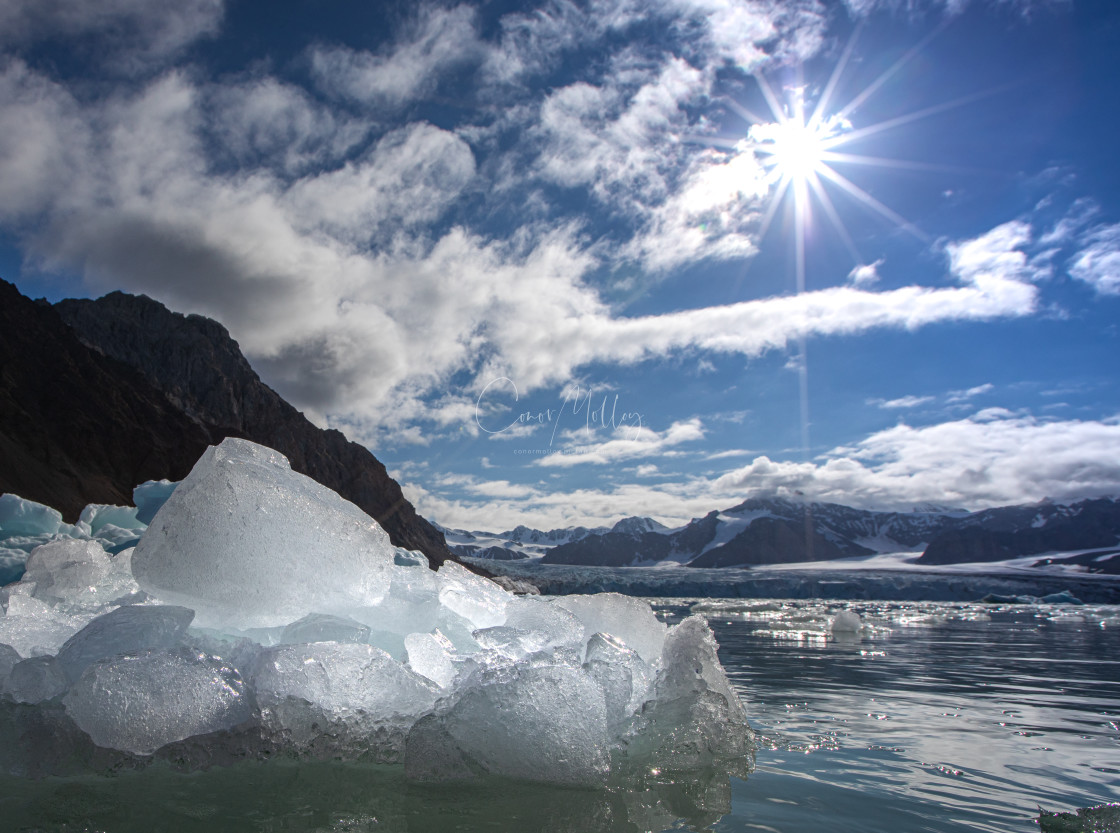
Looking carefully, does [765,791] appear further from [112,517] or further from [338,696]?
[112,517]

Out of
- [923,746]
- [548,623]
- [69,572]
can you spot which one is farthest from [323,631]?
[923,746]

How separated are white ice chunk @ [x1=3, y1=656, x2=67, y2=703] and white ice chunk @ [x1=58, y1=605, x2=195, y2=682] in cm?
7

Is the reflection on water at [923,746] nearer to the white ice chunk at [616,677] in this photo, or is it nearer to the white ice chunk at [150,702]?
the white ice chunk at [616,677]

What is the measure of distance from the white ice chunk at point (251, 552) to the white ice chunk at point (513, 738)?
1222 millimetres

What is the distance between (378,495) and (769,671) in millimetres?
83868

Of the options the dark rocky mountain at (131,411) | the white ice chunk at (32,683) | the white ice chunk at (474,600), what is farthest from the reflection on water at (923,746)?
the dark rocky mountain at (131,411)

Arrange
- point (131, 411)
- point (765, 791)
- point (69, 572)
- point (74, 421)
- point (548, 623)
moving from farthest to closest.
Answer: point (131, 411) → point (74, 421) → point (69, 572) → point (548, 623) → point (765, 791)

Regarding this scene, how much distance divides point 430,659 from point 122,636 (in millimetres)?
1590

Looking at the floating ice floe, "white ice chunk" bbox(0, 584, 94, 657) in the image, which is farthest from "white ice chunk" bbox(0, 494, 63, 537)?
"white ice chunk" bbox(0, 584, 94, 657)

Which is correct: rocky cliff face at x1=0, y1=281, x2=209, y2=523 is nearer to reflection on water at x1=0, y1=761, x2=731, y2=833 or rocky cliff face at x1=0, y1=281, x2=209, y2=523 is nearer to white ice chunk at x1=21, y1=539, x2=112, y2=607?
white ice chunk at x1=21, y1=539, x2=112, y2=607

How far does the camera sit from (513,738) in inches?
126

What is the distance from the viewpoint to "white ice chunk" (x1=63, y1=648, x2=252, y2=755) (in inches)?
117

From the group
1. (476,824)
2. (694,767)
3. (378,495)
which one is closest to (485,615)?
(694,767)

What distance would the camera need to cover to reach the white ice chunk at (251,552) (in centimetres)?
389
